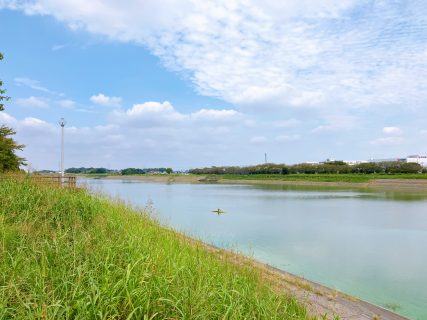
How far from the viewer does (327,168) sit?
75.0 metres

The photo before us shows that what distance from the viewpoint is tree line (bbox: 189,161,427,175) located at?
63147 millimetres

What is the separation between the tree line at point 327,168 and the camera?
63.1 m

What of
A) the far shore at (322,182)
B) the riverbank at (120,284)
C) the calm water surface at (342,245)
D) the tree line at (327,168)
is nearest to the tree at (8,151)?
the calm water surface at (342,245)

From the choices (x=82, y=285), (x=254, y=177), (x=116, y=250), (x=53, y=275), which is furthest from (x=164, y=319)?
(x=254, y=177)

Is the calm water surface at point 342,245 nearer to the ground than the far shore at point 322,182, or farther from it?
nearer to the ground

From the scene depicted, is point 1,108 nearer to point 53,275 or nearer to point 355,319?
point 53,275

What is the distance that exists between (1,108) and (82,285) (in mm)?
11971

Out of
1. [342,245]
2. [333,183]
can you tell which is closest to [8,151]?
[342,245]

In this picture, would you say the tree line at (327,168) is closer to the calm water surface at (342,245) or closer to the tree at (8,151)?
the calm water surface at (342,245)

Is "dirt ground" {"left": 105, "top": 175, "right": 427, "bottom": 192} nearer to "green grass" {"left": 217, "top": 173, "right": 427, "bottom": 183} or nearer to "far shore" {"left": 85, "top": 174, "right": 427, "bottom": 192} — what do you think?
"far shore" {"left": 85, "top": 174, "right": 427, "bottom": 192}

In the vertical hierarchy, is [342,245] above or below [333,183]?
below

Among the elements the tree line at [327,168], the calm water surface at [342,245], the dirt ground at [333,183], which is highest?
the tree line at [327,168]

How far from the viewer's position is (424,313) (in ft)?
23.1

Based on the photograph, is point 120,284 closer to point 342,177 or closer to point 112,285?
point 112,285
